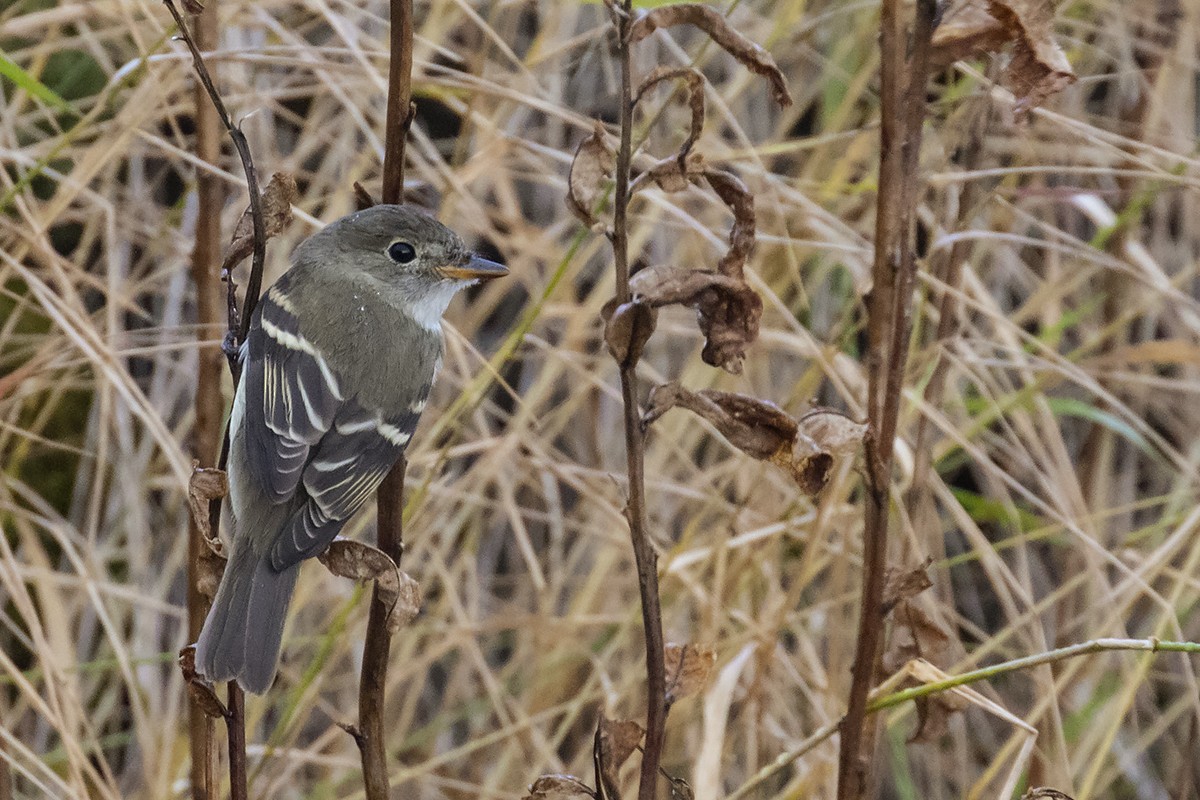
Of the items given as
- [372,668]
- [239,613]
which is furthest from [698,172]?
[239,613]

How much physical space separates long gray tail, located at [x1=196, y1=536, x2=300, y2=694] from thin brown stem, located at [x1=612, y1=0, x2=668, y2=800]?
1.45ft

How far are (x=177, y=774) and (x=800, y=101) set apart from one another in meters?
2.04

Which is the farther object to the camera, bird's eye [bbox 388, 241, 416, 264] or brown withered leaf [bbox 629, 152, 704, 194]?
bird's eye [bbox 388, 241, 416, 264]

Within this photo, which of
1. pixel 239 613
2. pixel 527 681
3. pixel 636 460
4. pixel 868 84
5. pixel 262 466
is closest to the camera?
pixel 636 460

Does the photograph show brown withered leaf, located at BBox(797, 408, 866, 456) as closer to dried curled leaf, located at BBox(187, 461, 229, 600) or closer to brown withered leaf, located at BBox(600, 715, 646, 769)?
brown withered leaf, located at BBox(600, 715, 646, 769)

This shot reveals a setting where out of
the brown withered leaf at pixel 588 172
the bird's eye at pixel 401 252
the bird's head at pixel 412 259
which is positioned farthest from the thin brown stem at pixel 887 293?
the bird's eye at pixel 401 252

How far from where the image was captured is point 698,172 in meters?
1.05

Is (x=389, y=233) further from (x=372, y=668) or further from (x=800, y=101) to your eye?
(x=800, y=101)

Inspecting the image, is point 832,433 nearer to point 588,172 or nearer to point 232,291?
point 588,172

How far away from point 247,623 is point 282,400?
0.44 meters

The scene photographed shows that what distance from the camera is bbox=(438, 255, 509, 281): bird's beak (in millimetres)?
2105

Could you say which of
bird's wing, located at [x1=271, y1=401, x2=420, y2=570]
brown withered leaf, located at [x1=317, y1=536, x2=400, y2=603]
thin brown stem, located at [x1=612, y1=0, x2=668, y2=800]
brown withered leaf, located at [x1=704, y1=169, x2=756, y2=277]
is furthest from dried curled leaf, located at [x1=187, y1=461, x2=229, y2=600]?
brown withered leaf, located at [x1=704, y1=169, x2=756, y2=277]

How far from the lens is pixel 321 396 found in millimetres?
1905

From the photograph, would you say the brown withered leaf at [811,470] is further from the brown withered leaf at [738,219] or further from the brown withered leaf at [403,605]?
the brown withered leaf at [403,605]
